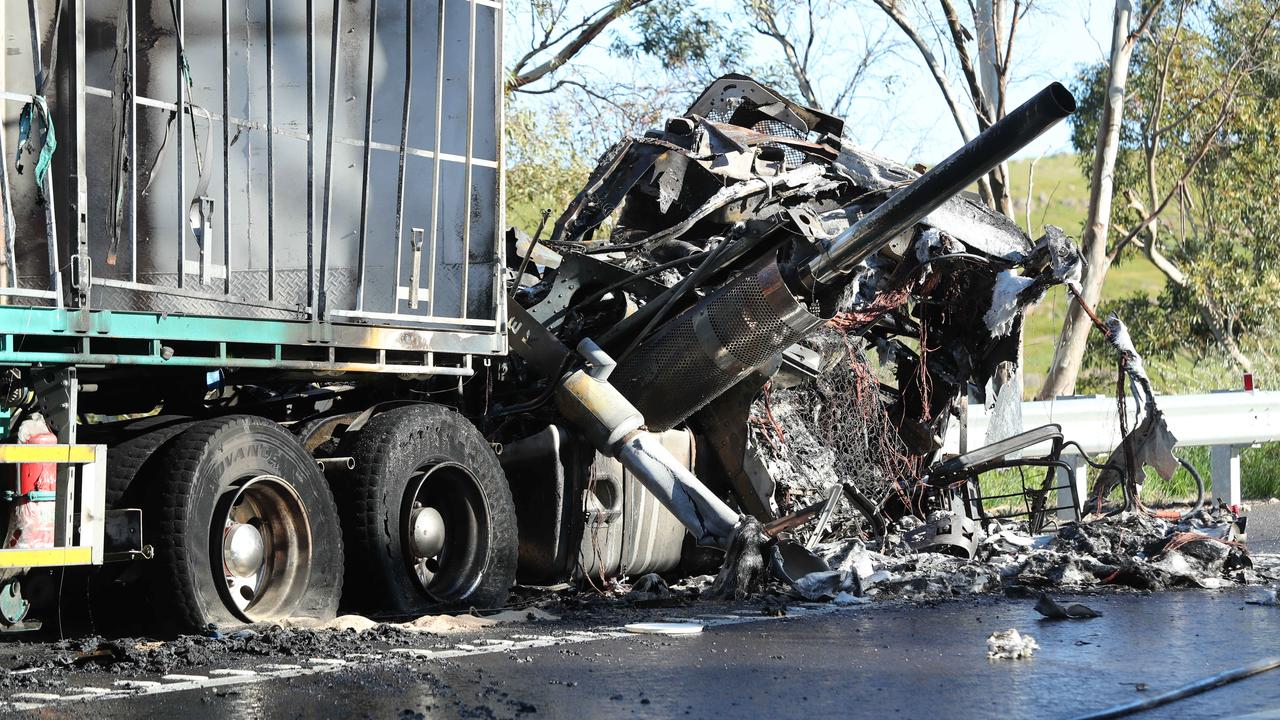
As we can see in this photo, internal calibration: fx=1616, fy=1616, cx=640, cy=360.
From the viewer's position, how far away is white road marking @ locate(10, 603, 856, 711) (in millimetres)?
5676

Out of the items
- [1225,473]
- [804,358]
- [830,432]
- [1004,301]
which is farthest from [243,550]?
[1225,473]

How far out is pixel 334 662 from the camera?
632 centimetres

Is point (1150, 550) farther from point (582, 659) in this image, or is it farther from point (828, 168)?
point (582, 659)

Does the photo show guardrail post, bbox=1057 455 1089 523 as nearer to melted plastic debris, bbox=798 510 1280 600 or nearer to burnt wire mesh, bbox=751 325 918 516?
burnt wire mesh, bbox=751 325 918 516

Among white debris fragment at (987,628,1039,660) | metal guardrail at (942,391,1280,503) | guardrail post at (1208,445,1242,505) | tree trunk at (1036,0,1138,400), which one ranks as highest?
tree trunk at (1036,0,1138,400)

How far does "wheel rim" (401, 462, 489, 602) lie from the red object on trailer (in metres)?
2.25

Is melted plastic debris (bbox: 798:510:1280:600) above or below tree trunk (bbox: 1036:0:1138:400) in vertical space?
below

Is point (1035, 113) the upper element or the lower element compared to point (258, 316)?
upper

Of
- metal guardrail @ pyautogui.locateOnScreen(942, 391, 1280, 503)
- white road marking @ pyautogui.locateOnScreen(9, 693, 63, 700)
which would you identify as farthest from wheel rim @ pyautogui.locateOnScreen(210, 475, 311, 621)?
metal guardrail @ pyautogui.locateOnScreen(942, 391, 1280, 503)

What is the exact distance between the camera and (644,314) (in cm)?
963

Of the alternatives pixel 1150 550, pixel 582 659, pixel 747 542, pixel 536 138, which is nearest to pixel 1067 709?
pixel 582 659

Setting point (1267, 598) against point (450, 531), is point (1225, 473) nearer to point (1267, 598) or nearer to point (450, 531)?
point (1267, 598)

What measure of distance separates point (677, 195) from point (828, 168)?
1.05m

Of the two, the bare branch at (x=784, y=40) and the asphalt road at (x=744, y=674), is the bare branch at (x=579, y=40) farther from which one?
the asphalt road at (x=744, y=674)
